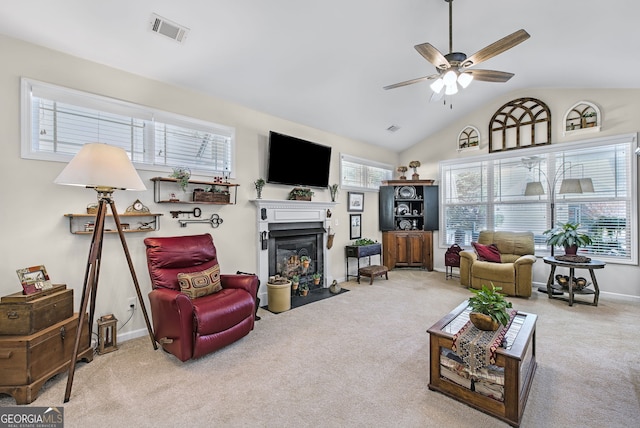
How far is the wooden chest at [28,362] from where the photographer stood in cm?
194

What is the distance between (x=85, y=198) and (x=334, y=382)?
2.83 meters

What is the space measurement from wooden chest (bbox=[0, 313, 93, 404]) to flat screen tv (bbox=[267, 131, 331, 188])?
2.82 metres

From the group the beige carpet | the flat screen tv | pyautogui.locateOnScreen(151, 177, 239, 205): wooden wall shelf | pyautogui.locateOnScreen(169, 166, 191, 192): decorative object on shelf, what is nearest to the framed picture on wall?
the flat screen tv

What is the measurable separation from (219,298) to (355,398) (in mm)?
1486

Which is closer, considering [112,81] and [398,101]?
[112,81]

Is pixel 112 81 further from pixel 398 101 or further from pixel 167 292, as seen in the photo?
pixel 398 101

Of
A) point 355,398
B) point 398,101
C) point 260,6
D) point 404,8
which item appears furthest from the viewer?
point 398,101

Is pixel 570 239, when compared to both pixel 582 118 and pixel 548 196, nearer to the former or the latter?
pixel 548 196

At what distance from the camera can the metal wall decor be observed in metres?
4.95

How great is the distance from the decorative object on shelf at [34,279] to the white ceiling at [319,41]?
1.96m

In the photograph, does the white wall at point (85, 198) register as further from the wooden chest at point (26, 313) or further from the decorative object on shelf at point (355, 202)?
the decorative object on shelf at point (355, 202)

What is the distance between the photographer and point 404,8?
2.90 meters

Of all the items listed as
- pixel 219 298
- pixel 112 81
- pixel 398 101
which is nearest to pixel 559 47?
pixel 398 101

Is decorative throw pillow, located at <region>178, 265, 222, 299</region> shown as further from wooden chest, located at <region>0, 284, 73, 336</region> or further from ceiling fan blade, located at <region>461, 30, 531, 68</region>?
ceiling fan blade, located at <region>461, 30, 531, 68</region>
